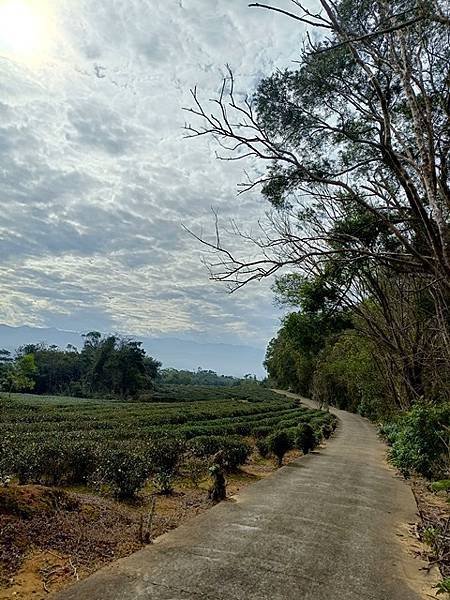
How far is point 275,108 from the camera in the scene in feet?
26.4

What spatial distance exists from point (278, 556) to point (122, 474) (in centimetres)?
396

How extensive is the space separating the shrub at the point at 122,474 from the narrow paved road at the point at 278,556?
171 centimetres

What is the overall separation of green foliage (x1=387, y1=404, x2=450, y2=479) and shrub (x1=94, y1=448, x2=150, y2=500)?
7.32m

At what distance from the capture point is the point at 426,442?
497 inches

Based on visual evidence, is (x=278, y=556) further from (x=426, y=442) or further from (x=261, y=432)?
(x=261, y=432)

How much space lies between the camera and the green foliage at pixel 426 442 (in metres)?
12.0

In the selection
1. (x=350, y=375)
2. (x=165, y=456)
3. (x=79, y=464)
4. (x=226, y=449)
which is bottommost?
(x=79, y=464)

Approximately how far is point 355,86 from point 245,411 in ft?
109

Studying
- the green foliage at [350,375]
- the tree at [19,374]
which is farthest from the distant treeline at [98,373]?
the green foliage at [350,375]

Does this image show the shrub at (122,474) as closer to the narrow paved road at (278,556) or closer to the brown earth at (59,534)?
the brown earth at (59,534)

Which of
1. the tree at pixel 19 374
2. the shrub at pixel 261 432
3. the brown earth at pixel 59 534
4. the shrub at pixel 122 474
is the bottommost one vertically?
the brown earth at pixel 59 534

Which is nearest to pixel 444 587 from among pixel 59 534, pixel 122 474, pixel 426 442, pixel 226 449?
pixel 59 534

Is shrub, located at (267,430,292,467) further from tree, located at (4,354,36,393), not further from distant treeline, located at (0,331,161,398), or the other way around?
distant treeline, located at (0,331,161,398)

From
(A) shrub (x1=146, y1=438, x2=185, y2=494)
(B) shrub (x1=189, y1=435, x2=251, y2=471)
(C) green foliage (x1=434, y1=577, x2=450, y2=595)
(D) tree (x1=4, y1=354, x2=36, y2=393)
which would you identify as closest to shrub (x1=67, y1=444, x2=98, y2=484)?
(A) shrub (x1=146, y1=438, x2=185, y2=494)
